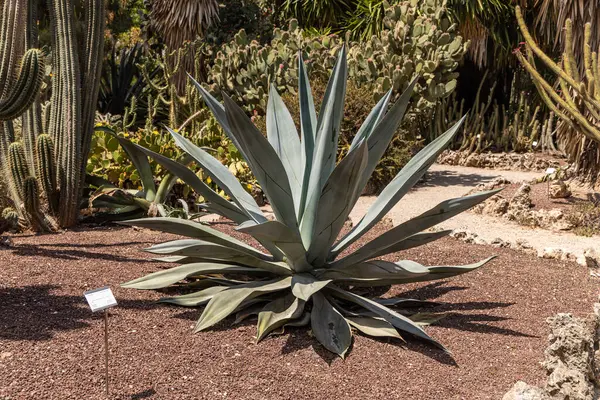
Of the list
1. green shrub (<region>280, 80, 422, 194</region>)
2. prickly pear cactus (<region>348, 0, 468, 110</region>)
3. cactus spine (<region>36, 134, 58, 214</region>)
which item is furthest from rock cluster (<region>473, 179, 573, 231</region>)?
cactus spine (<region>36, 134, 58, 214</region>)

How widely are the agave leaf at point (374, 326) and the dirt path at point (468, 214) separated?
2932 millimetres

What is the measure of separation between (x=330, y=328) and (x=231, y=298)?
526 millimetres

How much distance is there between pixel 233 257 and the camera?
12.8ft

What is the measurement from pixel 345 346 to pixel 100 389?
43.4 inches

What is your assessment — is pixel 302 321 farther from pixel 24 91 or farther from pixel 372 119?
pixel 24 91

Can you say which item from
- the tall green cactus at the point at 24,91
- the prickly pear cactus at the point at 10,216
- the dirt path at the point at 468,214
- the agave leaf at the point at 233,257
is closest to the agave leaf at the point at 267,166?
the agave leaf at the point at 233,257

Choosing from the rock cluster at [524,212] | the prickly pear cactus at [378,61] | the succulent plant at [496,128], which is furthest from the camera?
the succulent plant at [496,128]

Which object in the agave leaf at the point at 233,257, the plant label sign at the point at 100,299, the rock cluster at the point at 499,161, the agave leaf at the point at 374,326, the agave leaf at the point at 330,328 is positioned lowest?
the rock cluster at the point at 499,161

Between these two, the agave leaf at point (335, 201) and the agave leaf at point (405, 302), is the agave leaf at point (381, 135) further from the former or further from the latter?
the agave leaf at point (405, 302)

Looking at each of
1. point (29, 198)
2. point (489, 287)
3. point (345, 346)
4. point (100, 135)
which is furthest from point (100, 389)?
point (100, 135)

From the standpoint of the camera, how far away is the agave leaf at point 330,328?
10.9 ft

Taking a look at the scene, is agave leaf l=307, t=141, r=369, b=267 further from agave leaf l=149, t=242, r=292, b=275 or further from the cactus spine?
the cactus spine

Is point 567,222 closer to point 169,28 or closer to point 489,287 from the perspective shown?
point 489,287

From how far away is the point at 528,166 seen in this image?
1284 centimetres
